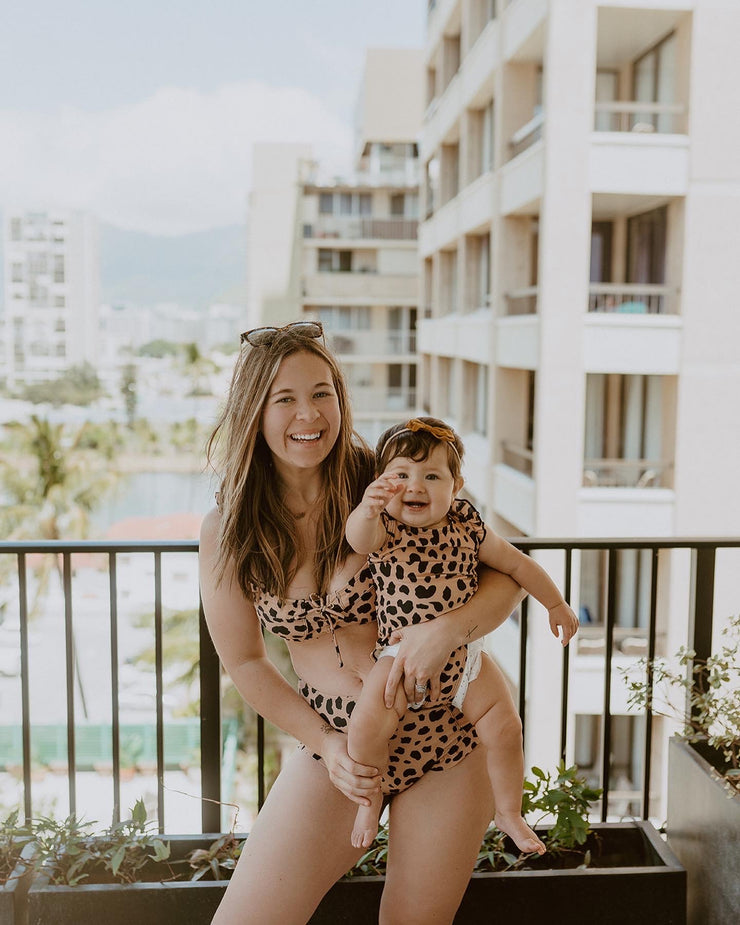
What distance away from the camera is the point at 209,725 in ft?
7.54

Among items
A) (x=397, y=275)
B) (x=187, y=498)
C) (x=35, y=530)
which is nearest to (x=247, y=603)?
(x=35, y=530)

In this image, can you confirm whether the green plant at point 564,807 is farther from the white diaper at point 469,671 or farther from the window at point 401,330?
the window at point 401,330

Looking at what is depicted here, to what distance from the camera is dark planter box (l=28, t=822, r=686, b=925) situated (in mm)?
1934

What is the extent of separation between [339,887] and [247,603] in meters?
0.64

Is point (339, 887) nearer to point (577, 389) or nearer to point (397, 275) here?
point (577, 389)

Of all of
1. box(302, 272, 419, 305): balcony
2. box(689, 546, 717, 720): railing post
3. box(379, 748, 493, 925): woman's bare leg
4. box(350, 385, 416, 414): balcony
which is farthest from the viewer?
box(350, 385, 416, 414): balcony

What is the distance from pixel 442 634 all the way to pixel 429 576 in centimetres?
11

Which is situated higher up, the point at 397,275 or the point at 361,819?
the point at 397,275

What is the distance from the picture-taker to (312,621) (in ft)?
5.70

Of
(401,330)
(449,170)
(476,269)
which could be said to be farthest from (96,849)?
(401,330)

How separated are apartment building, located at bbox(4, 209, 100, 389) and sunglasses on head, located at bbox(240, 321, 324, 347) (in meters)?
51.8

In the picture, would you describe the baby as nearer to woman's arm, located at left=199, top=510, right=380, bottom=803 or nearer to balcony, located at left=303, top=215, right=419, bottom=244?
woman's arm, located at left=199, top=510, right=380, bottom=803

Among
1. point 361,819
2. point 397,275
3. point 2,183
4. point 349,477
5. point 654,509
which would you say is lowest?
point 654,509

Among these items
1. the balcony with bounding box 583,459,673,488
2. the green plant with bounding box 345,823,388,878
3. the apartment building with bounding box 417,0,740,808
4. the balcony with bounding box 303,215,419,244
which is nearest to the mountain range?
the balcony with bounding box 303,215,419,244
